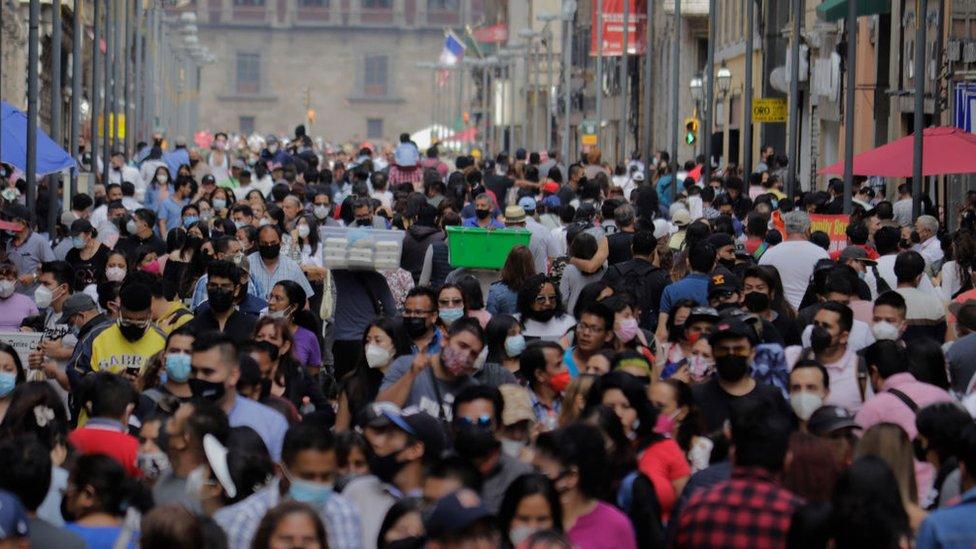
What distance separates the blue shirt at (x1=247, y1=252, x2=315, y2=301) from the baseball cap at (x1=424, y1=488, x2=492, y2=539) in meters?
8.62

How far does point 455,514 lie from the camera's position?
26.9ft

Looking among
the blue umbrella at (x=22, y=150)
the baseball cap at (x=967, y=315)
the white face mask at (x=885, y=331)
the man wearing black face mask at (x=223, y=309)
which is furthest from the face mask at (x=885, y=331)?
the blue umbrella at (x=22, y=150)

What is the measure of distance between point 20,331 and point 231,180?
769 inches

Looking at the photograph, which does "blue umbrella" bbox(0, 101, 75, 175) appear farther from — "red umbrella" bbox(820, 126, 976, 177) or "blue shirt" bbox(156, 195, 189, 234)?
"red umbrella" bbox(820, 126, 976, 177)

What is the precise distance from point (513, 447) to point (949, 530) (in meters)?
2.67

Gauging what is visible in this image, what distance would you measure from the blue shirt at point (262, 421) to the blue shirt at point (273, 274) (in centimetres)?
554

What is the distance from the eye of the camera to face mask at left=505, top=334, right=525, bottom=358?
13.5 m

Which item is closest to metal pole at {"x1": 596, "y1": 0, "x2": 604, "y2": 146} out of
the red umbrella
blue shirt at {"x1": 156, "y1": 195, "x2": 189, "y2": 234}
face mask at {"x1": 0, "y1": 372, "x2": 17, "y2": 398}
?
blue shirt at {"x1": 156, "y1": 195, "x2": 189, "y2": 234}

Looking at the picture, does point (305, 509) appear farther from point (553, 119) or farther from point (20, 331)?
point (553, 119)

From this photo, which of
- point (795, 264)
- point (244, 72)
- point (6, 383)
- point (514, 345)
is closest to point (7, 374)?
point (6, 383)

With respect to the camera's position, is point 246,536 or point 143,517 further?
point 246,536

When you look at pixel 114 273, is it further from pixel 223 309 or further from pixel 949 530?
pixel 949 530

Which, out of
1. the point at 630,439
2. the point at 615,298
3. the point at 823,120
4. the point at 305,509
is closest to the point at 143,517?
the point at 305,509

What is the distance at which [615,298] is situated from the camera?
14.4m
